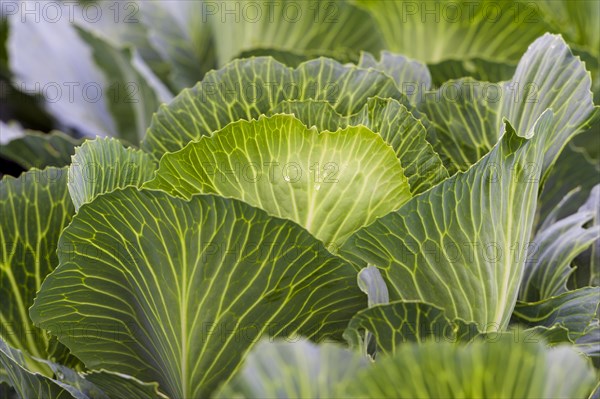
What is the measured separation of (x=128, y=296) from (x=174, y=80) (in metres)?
0.57

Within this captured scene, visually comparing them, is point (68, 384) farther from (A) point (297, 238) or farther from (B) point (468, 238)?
(B) point (468, 238)

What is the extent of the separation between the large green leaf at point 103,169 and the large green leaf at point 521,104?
264mm

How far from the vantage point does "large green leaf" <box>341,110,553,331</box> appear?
1.84 feet

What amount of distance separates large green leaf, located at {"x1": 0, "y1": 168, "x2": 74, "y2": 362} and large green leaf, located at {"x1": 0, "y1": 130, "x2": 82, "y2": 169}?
0.17 metres

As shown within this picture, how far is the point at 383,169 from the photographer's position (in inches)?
23.3

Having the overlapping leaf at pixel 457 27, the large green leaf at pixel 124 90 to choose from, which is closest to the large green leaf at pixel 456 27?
the overlapping leaf at pixel 457 27

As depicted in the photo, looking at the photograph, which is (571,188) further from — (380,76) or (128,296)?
(128,296)

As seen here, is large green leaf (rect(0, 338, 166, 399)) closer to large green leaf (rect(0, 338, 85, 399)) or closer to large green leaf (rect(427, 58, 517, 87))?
large green leaf (rect(0, 338, 85, 399))

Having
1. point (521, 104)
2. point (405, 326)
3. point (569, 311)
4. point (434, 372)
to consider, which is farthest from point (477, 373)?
point (521, 104)

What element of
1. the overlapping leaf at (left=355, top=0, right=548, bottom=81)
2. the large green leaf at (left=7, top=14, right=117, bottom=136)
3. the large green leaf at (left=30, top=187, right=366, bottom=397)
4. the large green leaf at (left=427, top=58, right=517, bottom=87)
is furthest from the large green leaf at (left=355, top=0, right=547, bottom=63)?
the large green leaf at (left=30, top=187, right=366, bottom=397)

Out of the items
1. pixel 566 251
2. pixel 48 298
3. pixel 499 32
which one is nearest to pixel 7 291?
pixel 48 298

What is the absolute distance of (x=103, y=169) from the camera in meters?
0.64

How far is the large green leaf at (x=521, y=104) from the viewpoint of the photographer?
0.65m

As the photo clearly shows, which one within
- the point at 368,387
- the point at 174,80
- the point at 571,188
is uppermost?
the point at 174,80
